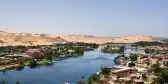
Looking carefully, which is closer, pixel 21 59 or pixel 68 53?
pixel 21 59

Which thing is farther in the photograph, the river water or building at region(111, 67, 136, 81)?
the river water

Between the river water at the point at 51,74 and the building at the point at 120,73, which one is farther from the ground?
the building at the point at 120,73

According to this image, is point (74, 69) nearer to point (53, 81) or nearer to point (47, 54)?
point (53, 81)

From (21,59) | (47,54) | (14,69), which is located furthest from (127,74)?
(47,54)

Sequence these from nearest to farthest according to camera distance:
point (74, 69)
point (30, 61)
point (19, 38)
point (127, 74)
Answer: point (127, 74), point (74, 69), point (30, 61), point (19, 38)

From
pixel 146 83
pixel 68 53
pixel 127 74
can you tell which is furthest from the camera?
pixel 68 53

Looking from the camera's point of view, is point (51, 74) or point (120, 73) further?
point (51, 74)

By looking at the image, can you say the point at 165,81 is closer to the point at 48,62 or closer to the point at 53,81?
the point at 53,81

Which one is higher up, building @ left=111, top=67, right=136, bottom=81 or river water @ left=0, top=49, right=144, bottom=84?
building @ left=111, top=67, right=136, bottom=81

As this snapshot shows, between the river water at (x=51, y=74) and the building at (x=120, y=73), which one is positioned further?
the river water at (x=51, y=74)

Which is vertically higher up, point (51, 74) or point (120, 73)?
point (120, 73)
